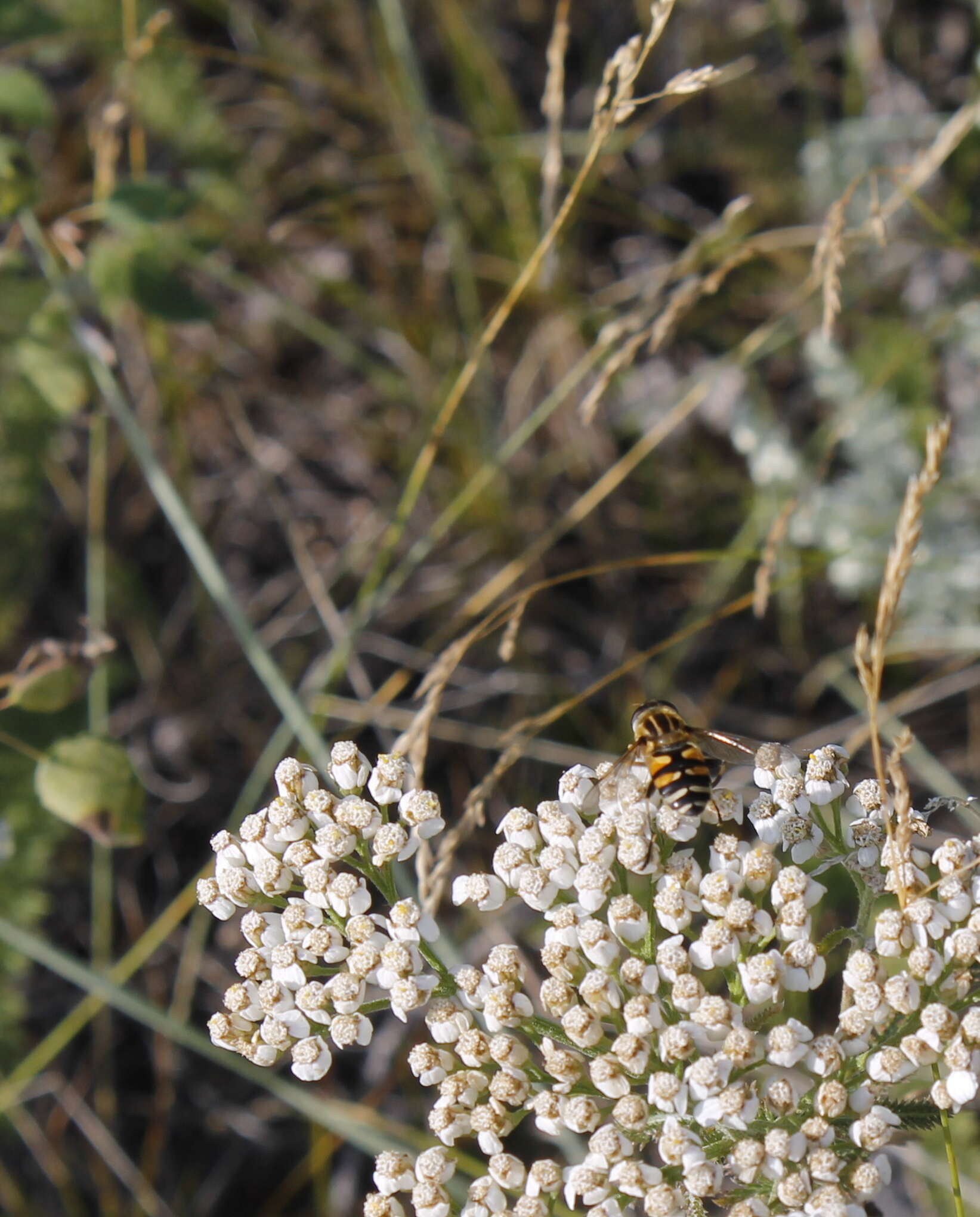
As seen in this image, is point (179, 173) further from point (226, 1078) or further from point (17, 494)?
point (226, 1078)

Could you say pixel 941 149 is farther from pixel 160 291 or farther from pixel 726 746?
pixel 160 291

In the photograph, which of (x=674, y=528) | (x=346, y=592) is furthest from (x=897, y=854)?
(x=346, y=592)

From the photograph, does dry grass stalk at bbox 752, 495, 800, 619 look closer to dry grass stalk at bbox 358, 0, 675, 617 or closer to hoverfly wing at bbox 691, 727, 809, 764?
hoverfly wing at bbox 691, 727, 809, 764

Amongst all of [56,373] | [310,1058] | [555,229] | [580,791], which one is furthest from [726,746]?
[56,373]

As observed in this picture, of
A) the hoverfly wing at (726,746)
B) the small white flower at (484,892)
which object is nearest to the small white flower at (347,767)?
the small white flower at (484,892)

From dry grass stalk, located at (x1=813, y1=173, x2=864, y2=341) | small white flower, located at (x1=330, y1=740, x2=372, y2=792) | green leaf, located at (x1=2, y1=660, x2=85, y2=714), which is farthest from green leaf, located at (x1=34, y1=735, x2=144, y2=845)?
dry grass stalk, located at (x1=813, y1=173, x2=864, y2=341)

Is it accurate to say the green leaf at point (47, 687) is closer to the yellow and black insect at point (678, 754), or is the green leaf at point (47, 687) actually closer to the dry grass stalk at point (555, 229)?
the dry grass stalk at point (555, 229)

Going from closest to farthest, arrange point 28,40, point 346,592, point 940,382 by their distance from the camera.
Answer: point 28,40, point 940,382, point 346,592
